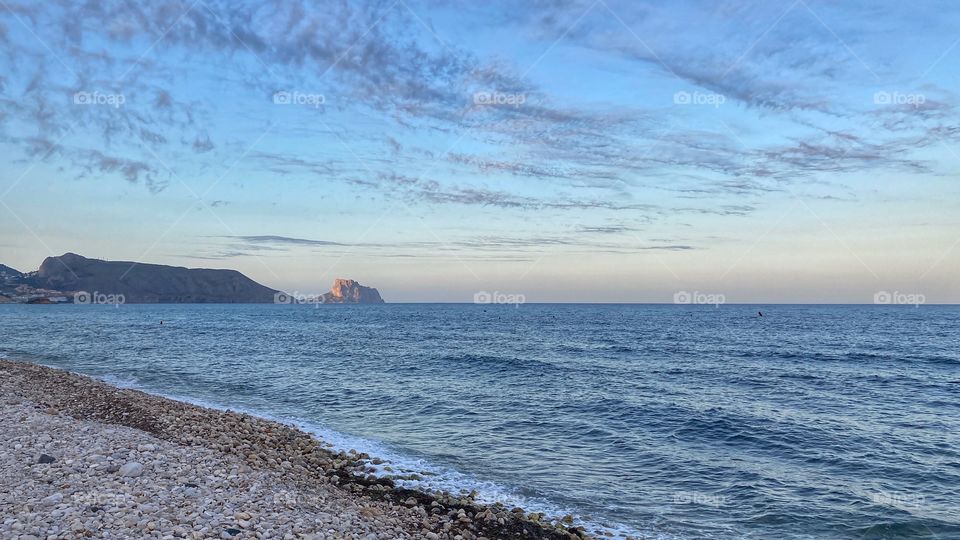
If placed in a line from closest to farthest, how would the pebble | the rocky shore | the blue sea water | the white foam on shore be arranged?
the rocky shore, the pebble, the white foam on shore, the blue sea water

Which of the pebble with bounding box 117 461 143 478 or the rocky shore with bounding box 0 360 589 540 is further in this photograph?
the pebble with bounding box 117 461 143 478

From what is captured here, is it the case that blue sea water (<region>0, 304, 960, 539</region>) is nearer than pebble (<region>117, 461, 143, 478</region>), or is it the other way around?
pebble (<region>117, 461, 143, 478</region>)

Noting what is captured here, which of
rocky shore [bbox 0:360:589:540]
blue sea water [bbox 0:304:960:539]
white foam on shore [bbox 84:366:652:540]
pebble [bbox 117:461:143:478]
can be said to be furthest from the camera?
blue sea water [bbox 0:304:960:539]

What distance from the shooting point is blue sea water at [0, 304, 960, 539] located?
14.2 metres

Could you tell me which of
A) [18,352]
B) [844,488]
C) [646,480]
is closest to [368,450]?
[646,480]

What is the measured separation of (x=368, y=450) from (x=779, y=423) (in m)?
17.6

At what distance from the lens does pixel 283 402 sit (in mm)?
27469

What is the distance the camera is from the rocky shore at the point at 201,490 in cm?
965

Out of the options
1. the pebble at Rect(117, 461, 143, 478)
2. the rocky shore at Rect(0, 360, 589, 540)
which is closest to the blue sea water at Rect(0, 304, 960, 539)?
the rocky shore at Rect(0, 360, 589, 540)

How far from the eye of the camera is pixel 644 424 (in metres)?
23.2

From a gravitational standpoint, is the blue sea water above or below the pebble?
below

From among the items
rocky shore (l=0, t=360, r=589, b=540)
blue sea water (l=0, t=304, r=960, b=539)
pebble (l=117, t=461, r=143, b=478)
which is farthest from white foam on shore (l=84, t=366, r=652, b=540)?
pebble (l=117, t=461, r=143, b=478)

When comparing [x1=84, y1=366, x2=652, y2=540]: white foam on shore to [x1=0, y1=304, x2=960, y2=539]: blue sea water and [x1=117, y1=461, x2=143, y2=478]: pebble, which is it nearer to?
[x1=0, y1=304, x2=960, y2=539]: blue sea water

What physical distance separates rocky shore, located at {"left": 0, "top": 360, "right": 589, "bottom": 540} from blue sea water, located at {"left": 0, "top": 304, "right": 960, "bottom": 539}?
1978 millimetres
